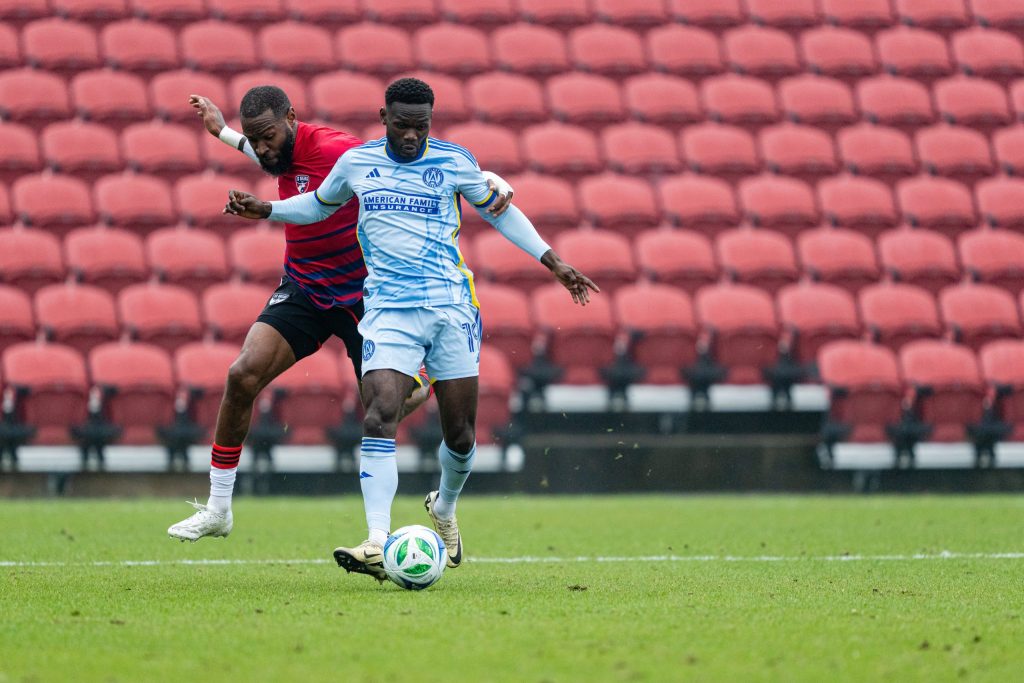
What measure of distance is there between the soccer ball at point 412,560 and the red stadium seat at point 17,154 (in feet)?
31.3

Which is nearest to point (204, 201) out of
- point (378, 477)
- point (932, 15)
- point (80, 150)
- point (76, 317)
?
point (80, 150)

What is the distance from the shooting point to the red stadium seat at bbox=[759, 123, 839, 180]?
14820 mm

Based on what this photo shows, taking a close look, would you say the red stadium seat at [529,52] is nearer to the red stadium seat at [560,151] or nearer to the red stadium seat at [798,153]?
the red stadium seat at [560,151]

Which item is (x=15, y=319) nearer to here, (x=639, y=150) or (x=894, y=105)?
(x=639, y=150)

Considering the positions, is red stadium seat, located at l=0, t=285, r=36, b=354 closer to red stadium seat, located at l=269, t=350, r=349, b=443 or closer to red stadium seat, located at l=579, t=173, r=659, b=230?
red stadium seat, located at l=269, t=350, r=349, b=443

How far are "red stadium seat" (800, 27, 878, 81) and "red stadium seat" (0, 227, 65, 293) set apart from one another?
8.98 metres

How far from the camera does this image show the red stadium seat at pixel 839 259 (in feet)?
43.6

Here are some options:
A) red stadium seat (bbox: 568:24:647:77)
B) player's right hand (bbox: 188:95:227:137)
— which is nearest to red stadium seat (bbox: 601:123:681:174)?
red stadium seat (bbox: 568:24:647:77)

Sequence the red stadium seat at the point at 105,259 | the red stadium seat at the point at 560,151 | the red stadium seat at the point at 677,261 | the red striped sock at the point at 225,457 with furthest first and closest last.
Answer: the red stadium seat at the point at 560,151, the red stadium seat at the point at 677,261, the red stadium seat at the point at 105,259, the red striped sock at the point at 225,457

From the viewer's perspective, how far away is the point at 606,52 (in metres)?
16.1

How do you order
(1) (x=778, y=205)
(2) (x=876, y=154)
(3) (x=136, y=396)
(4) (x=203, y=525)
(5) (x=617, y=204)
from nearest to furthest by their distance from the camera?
1. (4) (x=203, y=525)
2. (3) (x=136, y=396)
3. (5) (x=617, y=204)
4. (1) (x=778, y=205)
5. (2) (x=876, y=154)

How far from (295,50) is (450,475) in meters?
10.2

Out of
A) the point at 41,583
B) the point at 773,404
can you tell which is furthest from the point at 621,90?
the point at 41,583

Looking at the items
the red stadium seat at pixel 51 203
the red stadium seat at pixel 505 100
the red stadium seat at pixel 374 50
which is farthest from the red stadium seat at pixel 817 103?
the red stadium seat at pixel 51 203
